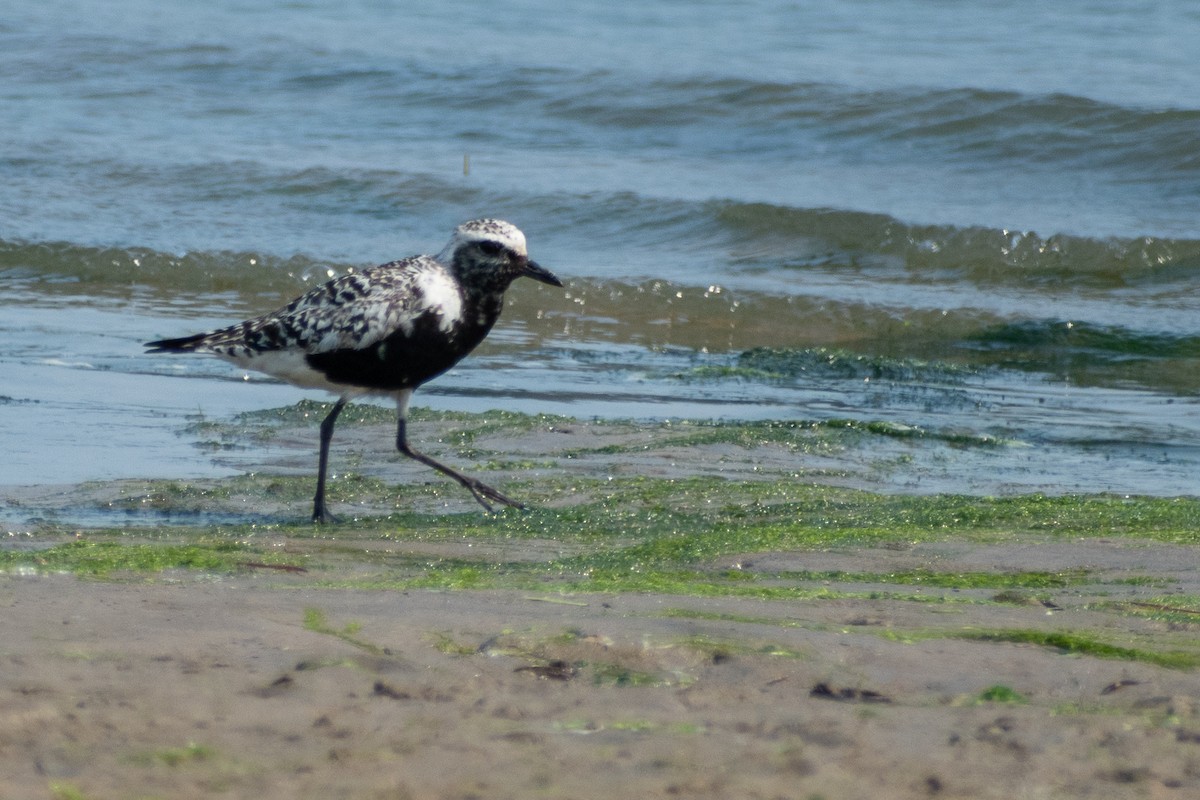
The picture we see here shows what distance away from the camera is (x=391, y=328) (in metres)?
5.74

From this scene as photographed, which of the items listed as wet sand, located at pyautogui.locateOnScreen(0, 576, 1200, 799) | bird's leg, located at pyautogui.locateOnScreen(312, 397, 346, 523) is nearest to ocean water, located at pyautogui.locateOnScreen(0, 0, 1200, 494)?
bird's leg, located at pyautogui.locateOnScreen(312, 397, 346, 523)

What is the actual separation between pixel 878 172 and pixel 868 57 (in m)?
4.47

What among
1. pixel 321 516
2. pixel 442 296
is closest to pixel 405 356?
pixel 442 296

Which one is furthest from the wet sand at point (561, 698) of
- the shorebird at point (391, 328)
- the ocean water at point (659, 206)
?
the ocean water at point (659, 206)

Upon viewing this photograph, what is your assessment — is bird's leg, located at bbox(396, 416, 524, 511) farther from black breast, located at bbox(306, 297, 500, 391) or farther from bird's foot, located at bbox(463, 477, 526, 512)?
black breast, located at bbox(306, 297, 500, 391)

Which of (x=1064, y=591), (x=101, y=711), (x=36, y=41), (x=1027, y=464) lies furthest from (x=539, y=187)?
(x=101, y=711)

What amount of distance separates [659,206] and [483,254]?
803cm

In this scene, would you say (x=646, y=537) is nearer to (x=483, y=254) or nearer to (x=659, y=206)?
(x=483, y=254)

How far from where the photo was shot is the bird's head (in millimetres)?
5957

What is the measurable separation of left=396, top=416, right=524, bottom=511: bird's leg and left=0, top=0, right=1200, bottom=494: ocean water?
0.77 metres

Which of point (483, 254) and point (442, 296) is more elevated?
point (483, 254)

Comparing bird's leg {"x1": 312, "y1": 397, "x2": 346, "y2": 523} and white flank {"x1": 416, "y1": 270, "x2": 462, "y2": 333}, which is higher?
white flank {"x1": 416, "y1": 270, "x2": 462, "y2": 333}

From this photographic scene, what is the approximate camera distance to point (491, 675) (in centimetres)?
284

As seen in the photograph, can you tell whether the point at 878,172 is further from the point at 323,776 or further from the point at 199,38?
the point at 323,776
